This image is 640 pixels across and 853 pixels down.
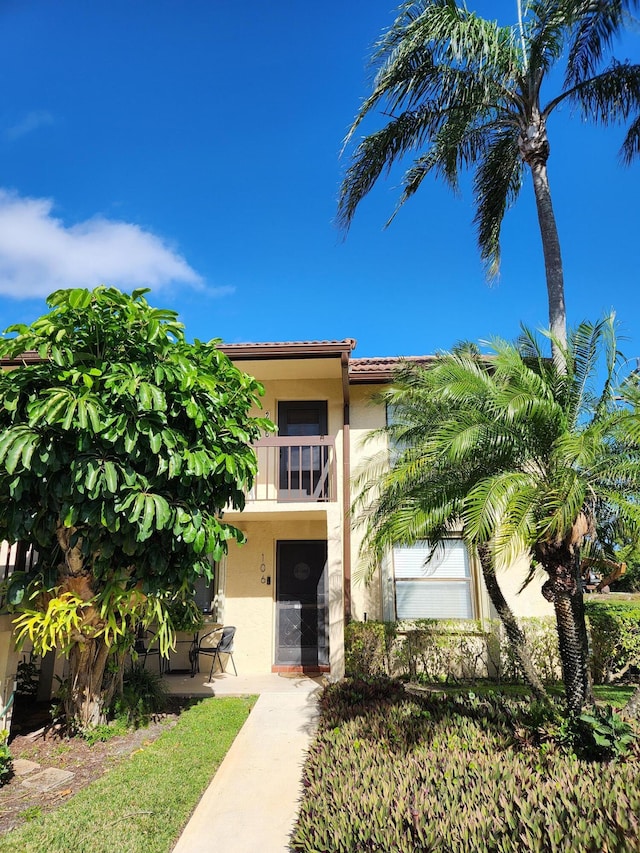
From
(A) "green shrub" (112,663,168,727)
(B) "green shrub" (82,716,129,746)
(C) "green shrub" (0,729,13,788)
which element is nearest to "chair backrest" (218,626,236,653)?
(A) "green shrub" (112,663,168,727)

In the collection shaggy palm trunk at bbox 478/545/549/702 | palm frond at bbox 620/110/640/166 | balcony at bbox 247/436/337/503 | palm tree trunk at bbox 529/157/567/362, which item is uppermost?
palm frond at bbox 620/110/640/166

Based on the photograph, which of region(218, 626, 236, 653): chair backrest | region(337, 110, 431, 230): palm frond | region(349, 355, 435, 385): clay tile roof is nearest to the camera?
region(337, 110, 431, 230): palm frond

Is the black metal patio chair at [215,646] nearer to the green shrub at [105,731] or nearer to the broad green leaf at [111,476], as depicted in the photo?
the green shrub at [105,731]

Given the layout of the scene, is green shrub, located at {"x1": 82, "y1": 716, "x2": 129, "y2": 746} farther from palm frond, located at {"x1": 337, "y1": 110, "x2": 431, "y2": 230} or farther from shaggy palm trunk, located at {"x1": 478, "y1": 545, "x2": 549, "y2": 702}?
palm frond, located at {"x1": 337, "y1": 110, "x2": 431, "y2": 230}

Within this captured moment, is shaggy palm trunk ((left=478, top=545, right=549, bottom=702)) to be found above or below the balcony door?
below

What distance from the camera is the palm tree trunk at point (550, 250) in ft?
26.5

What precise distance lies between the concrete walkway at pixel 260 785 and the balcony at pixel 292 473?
3807 millimetres

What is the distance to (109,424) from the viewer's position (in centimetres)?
486

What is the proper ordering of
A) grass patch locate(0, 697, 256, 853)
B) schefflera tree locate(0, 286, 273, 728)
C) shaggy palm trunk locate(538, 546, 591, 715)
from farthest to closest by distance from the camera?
shaggy palm trunk locate(538, 546, 591, 715)
schefflera tree locate(0, 286, 273, 728)
grass patch locate(0, 697, 256, 853)

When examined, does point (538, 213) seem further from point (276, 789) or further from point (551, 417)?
point (276, 789)

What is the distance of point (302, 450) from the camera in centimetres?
1122

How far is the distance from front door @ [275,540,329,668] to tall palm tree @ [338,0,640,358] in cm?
666

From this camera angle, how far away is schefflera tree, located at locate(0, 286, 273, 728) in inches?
193

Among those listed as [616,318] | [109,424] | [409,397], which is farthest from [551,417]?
[109,424]
